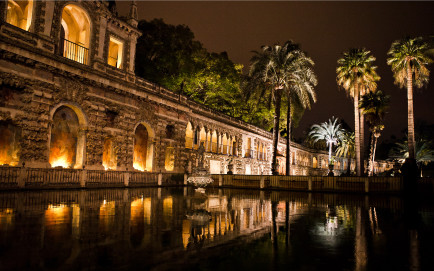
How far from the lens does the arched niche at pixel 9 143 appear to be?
1723cm

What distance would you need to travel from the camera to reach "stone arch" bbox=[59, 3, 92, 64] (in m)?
23.2

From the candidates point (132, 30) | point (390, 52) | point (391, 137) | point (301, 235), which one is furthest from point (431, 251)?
point (391, 137)

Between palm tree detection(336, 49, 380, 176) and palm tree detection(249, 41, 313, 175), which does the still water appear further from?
palm tree detection(336, 49, 380, 176)

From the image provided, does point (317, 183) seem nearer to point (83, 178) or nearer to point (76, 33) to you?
point (83, 178)

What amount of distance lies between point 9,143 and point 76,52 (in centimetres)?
924

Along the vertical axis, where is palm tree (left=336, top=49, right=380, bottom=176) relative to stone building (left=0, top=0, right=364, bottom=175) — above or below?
above

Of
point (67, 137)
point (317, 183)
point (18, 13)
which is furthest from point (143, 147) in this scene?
point (317, 183)

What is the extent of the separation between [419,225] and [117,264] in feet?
29.1

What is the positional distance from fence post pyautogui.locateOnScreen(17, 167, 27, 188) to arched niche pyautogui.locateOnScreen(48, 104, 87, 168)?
12.6 feet

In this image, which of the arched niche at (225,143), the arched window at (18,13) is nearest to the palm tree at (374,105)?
the arched niche at (225,143)

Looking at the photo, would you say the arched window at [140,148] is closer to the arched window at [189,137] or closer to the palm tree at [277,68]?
the arched window at [189,137]

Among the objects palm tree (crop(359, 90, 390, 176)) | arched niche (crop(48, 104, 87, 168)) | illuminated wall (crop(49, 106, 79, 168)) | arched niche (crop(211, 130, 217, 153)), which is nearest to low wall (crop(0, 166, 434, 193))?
arched niche (crop(48, 104, 87, 168))

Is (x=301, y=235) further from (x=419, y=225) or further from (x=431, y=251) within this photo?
(x=419, y=225)

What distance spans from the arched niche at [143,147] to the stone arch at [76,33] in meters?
7.59
